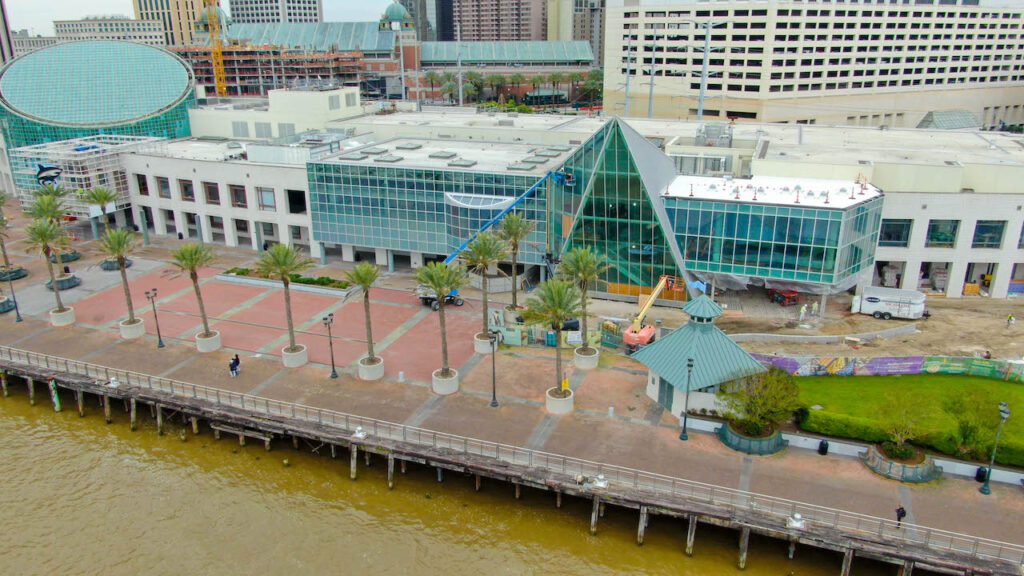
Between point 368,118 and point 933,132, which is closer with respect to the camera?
point 933,132

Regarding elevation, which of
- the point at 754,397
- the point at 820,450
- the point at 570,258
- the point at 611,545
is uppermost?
the point at 570,258

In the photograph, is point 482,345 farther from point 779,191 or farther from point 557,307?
point 779,191

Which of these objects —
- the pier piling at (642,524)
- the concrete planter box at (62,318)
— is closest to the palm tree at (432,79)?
the concrete planter box at (62,318)

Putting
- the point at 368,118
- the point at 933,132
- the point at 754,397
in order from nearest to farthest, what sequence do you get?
1. the point at 754,397
2. the point at 933,132
3. the point at 368,118

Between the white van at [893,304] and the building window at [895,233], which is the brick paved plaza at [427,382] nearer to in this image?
the white van at [893,304]

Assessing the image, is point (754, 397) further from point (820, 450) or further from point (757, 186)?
point (757, 186)

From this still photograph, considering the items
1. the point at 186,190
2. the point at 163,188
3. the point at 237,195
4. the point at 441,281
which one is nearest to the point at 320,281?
the point at 237,195

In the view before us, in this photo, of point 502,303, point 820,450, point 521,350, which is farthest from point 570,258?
point 820,450
